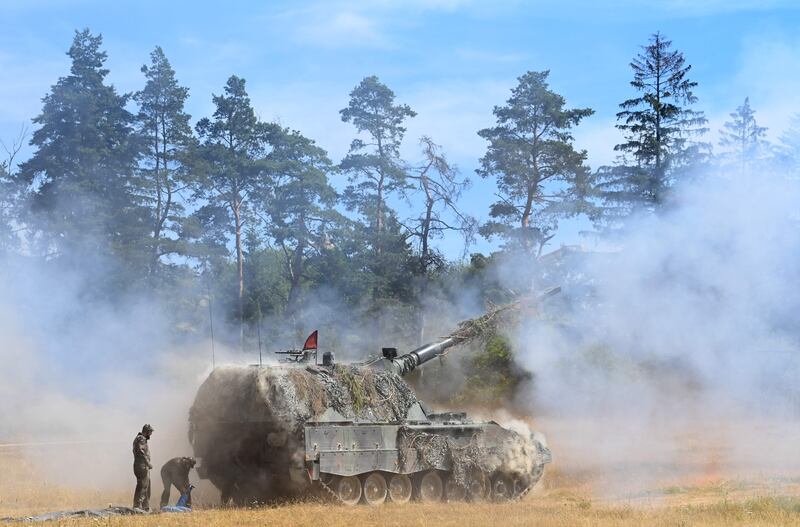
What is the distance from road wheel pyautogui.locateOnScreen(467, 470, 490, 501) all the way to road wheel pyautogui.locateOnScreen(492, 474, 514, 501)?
14.5 inches

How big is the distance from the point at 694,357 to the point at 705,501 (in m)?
8.19

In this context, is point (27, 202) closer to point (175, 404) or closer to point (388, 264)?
point (388, 264)

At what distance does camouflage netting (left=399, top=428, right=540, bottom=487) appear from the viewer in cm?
2488

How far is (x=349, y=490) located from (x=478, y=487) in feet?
13.1

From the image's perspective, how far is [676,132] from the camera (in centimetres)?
5172

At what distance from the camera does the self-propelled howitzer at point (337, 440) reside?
22672 mm

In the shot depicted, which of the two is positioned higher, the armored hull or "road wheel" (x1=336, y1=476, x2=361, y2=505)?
the armored hull

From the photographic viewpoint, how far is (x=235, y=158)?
51969 mm

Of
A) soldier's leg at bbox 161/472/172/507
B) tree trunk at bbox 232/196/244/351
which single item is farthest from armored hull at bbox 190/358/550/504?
tree trunk at bbox 232/196/244/351

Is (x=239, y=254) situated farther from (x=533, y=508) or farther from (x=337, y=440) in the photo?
(x=533, y=508)

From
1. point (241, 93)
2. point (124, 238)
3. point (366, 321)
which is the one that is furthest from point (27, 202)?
point (366, 321)

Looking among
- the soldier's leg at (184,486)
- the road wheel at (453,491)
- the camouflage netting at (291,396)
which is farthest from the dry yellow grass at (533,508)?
the camouflage netting at (291,396)

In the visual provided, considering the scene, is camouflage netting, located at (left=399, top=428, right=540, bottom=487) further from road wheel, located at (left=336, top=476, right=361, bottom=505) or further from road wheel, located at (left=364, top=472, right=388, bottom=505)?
road wheel, located at (left=336, top=476, right=361, bottom=505)

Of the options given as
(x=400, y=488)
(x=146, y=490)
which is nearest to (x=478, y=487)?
(x=400, y=488)
